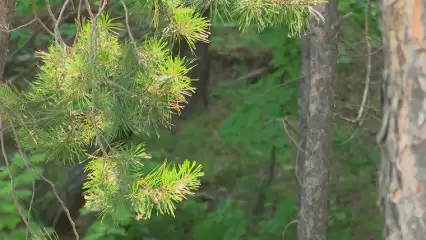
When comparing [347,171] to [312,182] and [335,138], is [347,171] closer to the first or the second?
[335,138]

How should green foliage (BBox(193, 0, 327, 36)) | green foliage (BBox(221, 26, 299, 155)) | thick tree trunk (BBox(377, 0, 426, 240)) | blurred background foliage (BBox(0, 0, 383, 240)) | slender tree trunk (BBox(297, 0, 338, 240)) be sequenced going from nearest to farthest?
thick tree trunk (BBox(377, 0, 426, 240)), green foliage (BBox(193, 0, 327, 36)), slender tree trunk (BBox(297, 0, 338, 240)), blurred background foliage (BBox(0, 0, 383, 240)), green foliage (BBox(221, 26, 299, 155))

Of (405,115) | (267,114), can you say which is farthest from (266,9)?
(267,114)

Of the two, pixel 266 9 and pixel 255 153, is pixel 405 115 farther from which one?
pixel 255 153

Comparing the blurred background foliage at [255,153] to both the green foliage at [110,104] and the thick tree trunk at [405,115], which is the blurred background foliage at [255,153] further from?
the thick tree trunk at [405,115]

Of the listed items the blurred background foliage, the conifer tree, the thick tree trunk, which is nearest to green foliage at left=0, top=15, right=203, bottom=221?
the conifer tree

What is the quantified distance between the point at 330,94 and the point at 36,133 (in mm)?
2895

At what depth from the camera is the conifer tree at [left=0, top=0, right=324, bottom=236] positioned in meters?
2.94

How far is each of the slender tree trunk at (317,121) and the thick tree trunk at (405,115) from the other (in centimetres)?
212

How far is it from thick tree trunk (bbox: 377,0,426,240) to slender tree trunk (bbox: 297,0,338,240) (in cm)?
212

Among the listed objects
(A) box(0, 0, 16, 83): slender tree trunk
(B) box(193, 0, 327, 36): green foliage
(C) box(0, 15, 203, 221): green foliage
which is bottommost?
(C) box(0, 15, 203, 221): green foliage

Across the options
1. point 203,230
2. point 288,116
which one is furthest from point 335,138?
point 203,230

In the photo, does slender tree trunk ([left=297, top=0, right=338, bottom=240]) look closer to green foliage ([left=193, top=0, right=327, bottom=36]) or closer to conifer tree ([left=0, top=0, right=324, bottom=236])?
green foliage ([left=193, top=0, right=327, bottom=36])

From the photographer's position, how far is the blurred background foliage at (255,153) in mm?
6293

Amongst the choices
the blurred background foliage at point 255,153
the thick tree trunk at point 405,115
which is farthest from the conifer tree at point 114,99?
the blurred background foliage at point 255,153
